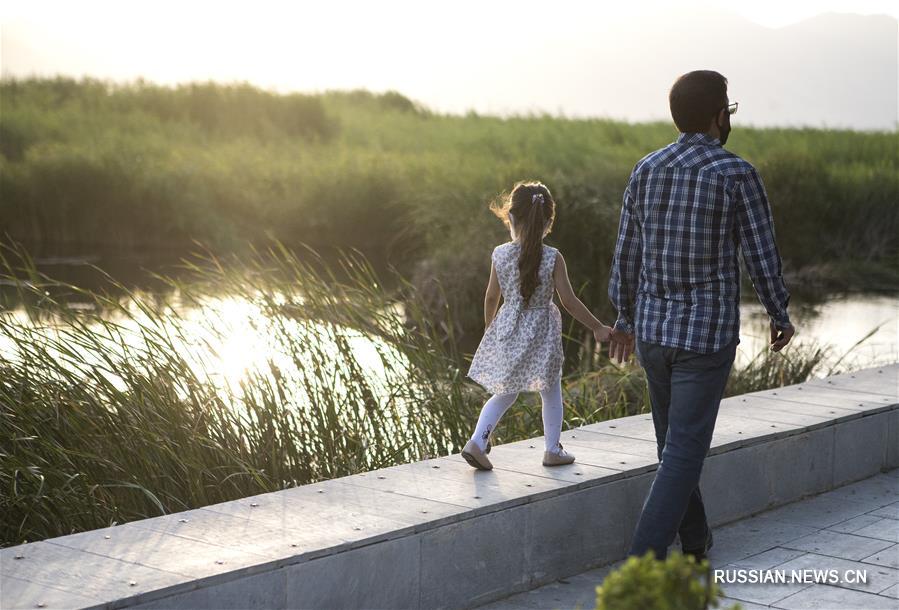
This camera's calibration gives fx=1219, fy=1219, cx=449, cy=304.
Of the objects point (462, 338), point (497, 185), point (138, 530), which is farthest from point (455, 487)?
point (497, 185)

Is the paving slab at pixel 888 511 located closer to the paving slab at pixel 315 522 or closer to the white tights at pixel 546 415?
the white tights at pixel 546 415

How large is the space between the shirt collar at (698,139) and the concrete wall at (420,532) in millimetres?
1271

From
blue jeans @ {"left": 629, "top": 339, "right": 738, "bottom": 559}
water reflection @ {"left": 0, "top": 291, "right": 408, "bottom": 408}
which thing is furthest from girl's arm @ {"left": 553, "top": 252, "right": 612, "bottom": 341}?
water reflection @ {"left": 0, "top": 291, "right": 408, "bottom": 408}

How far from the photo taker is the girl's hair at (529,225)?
466cm

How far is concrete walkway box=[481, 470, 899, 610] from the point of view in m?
4.08

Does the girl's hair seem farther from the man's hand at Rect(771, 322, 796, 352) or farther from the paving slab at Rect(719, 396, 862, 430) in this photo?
the paving slab at Rect(719, 396, 862, 430)

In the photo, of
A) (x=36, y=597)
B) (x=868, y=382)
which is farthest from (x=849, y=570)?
(x=36, y=597)

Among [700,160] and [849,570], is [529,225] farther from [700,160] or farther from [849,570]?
[849,570]

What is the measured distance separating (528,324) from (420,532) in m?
1.18

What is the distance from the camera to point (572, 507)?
4.36 metres

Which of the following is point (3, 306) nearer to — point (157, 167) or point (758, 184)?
point (758, 184)

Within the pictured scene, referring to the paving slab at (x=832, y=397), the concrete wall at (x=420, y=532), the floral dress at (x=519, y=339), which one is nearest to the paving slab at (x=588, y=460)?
the concrete wall at (x=420, y=532)

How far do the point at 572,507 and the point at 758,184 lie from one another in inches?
51.6

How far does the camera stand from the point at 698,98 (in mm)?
4047
